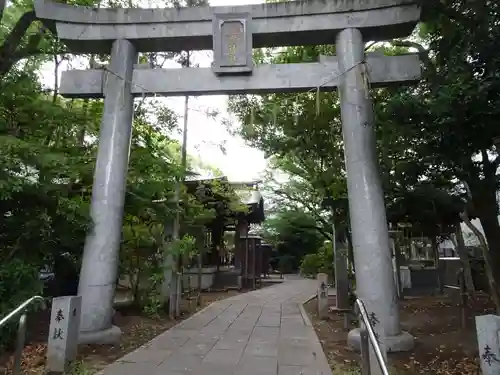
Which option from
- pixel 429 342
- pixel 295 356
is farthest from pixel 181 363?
pixel 429 342

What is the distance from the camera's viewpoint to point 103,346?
6.48 m

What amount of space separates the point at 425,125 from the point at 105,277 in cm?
571

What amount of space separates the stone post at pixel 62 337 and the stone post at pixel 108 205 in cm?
108

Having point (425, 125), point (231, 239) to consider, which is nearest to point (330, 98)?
point (425, 125)

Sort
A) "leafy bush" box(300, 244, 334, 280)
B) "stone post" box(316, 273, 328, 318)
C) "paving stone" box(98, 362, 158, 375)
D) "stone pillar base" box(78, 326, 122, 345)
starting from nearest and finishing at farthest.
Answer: "paving stone" box(98, 362, 158, 375) → "stone pillar base" box(78, 326, 122, 345) → "stone post" box(316, 273, 328, 318) → "leafy bush" box(300, 244, 334, 280)

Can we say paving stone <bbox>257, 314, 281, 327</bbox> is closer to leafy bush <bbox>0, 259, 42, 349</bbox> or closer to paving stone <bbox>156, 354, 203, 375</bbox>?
paving stone <bbox>156, 354, 203, 375</bbox>

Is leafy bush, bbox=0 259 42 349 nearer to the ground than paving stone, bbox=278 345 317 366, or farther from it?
farther from it

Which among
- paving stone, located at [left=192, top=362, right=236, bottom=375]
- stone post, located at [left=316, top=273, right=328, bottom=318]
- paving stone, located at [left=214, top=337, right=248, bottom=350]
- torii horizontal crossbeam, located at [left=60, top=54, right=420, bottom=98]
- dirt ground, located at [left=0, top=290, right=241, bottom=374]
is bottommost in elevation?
paving stone, located at [left=192, top=362, right=236, bottom=375]

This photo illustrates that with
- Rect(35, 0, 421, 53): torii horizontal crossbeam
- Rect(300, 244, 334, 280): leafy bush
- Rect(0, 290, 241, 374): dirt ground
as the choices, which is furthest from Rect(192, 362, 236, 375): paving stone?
Rect(300, 244, 334, 280): leafy bush

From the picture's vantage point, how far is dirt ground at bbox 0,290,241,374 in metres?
5.71

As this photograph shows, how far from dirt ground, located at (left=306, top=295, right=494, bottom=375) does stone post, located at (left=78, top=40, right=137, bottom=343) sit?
3880 millimetres

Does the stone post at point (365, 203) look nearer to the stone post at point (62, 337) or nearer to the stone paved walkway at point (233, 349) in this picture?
the stone paved walkway at point (233, 349)

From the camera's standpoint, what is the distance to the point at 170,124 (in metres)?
11.8

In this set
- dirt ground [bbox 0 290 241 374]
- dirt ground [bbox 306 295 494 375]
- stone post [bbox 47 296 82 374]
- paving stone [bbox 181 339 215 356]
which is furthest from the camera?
paving stone [bbox 181 339 215 356]
